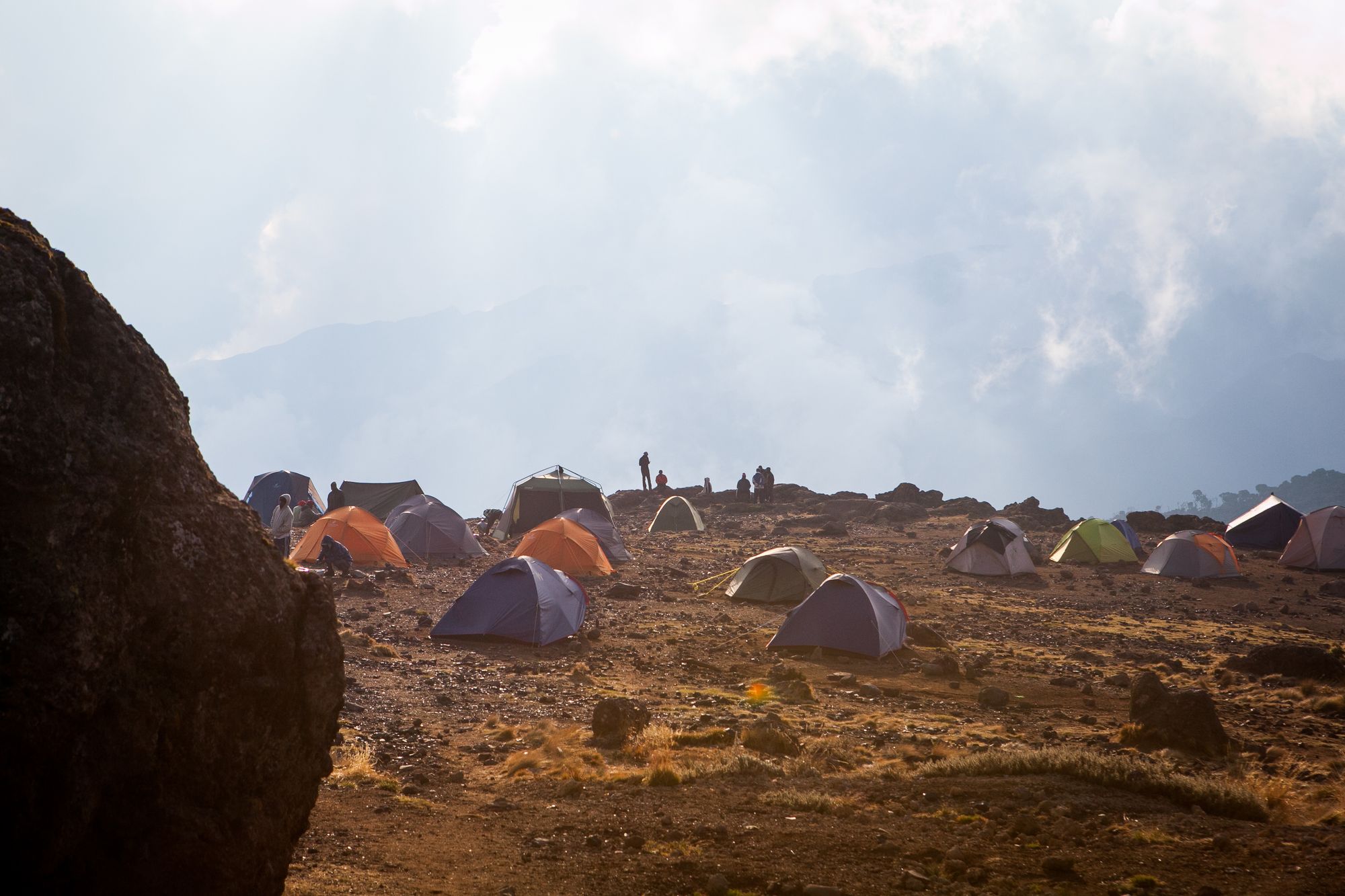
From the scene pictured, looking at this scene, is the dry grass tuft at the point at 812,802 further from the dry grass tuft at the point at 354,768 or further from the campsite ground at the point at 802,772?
the dry grass tuft at the point at 354,768

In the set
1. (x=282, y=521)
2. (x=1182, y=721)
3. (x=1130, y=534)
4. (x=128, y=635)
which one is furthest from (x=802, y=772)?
(x=1130, y=534)

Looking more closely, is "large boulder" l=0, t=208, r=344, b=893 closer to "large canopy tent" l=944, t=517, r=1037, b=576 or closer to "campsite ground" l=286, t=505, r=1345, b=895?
"campsite ground" l=286, t=505, r=1345, b=895

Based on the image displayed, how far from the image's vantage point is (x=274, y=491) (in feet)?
134

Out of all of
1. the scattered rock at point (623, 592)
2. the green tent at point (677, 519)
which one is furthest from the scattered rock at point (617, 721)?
the green tent at point (677, 519)

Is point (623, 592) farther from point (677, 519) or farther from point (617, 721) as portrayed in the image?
point (677, 519)

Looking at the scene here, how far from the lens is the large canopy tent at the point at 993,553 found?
31906 mm

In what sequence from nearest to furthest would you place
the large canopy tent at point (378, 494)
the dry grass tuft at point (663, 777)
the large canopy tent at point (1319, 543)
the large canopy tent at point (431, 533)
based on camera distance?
the dry grass tuft at point (663, 777) < the large canopy tent at point (431, 533) < the large canopy tent at point (1319, 543) < the large canopy tent at point (378, 494)

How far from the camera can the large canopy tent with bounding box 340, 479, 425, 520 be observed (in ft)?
128

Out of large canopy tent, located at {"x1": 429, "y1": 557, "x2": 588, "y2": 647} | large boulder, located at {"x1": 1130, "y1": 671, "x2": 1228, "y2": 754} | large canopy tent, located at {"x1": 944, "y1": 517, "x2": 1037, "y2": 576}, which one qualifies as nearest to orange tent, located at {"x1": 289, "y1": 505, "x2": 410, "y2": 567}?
large canopy tent, located at {"x1": 429, "y1": 557, "x2": 588, "y2": 647}

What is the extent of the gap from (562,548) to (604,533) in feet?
13.8

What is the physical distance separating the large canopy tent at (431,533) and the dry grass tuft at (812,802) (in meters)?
22.6

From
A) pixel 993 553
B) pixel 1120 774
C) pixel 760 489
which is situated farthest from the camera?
pixel 760 489

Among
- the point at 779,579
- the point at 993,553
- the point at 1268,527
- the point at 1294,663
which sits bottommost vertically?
the point at 1294,663

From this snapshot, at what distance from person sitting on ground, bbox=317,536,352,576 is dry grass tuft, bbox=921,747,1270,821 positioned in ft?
56.8
